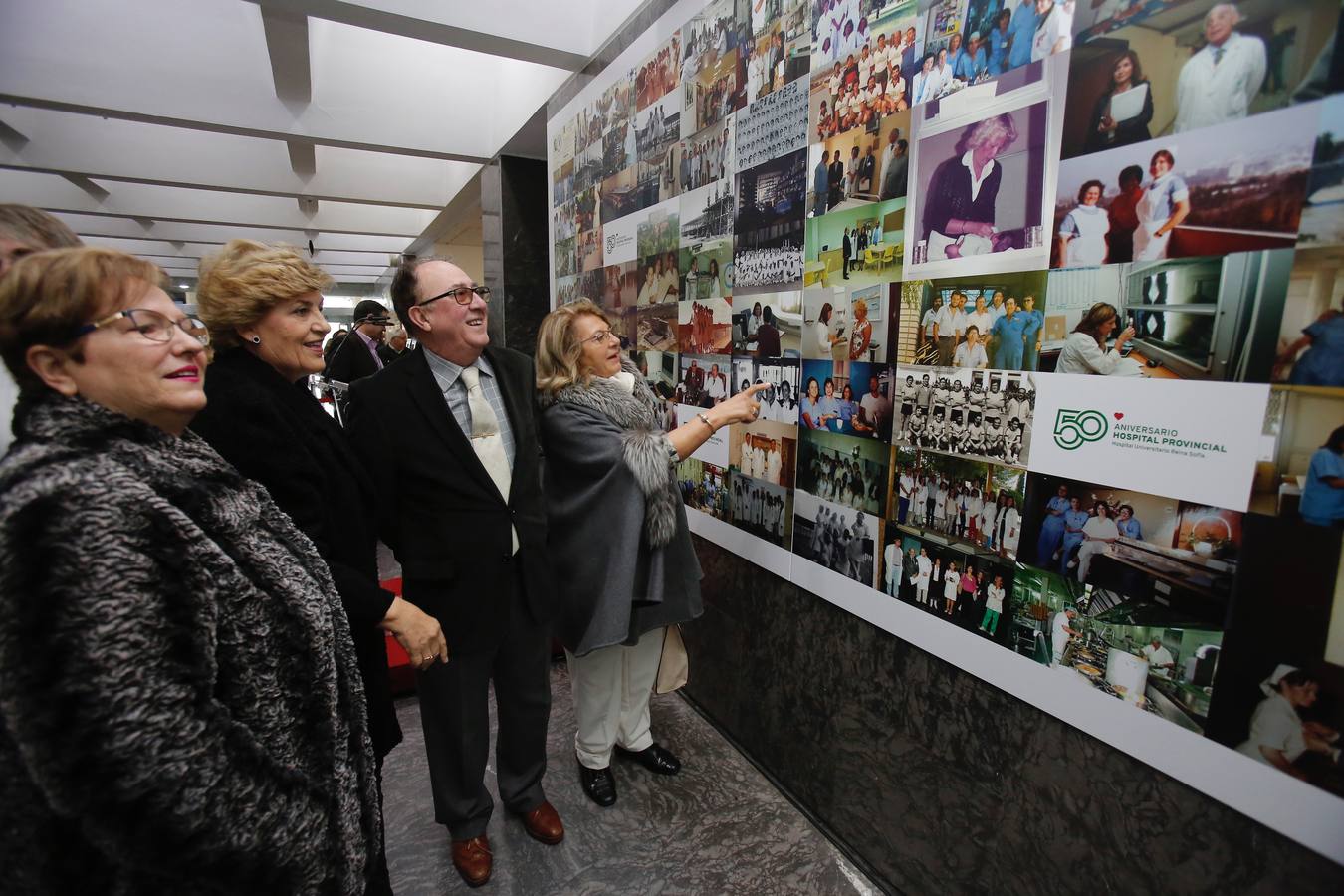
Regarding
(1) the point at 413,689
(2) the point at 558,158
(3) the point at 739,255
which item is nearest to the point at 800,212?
(3) the point at 739,255

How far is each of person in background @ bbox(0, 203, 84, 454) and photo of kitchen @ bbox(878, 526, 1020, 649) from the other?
82.0 inches

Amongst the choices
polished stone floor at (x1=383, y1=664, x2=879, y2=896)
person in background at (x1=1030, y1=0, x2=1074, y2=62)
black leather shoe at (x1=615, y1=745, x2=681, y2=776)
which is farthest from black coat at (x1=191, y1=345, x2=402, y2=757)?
person in background at (x1=1030, y1=0, x2=1074, y2=62)

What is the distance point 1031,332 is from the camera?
53.9 inches

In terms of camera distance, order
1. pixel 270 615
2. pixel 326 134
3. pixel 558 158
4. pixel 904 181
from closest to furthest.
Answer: pixel 270 615, pixel 904 181, pixel 558 158, pixel 326 134

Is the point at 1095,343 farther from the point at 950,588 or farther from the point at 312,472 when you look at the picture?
the point at 312,472

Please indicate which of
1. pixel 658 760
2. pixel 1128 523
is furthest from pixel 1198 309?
pixel 658 760

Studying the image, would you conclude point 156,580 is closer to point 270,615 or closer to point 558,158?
point 270,615

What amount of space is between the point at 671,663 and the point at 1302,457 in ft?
6.54

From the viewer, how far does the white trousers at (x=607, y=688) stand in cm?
236

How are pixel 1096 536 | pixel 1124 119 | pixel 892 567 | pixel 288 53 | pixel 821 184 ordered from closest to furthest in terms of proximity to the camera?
pixel 1124 119 → pixel 1096 536 → pixel 892 567 → pixel 821 184 → pixel 288 53

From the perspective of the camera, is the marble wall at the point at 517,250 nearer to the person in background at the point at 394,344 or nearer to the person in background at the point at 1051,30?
the person in background at the point at 394,344

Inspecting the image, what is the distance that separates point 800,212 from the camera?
2.02 metres

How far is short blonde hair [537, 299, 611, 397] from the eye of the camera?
2123 mm

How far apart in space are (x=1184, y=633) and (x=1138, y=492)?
10.4 inches
